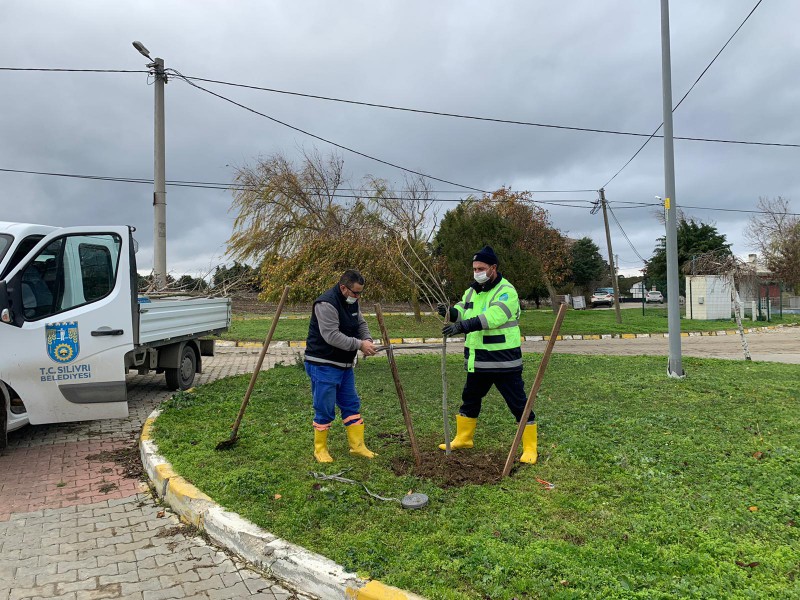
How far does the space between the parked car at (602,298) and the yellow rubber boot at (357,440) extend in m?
44.8

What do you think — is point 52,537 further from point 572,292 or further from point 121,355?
point 572,292

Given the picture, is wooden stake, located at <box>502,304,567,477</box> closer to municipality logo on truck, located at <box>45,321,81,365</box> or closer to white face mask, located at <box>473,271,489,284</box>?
white face mask, located at <box>473,271,489,284</box>

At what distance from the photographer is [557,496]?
12.4 ft

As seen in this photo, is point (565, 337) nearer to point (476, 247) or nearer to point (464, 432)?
point (476, 247)

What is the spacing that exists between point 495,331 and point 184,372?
6.25m

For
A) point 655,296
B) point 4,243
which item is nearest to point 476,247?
point 4,243

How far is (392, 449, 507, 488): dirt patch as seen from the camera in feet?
13.7

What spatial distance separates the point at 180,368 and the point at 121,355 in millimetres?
3197

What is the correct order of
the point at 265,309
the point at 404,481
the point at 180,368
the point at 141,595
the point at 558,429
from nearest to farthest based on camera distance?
the point at 141,595, the point at 404,481, the point at 558,429, the point at 180,368, the point at 265,309

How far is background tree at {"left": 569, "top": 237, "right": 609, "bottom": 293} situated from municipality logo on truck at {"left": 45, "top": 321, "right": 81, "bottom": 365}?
47074mm

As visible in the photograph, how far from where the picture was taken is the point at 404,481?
415 centimetres

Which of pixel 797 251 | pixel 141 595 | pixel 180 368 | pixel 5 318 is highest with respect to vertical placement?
pixel 797 251

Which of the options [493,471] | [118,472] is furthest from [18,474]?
[493,471]

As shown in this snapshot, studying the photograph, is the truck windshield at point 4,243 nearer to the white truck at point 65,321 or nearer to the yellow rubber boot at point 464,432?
the white truck at point 65,321
